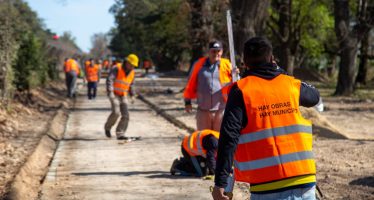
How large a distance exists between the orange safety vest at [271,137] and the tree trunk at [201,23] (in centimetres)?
2306

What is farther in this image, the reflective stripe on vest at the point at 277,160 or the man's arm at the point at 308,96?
the man's arm at the point at 308,96

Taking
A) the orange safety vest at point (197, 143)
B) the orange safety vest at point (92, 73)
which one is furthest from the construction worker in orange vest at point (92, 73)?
the orange safety vest at point (197, 143)

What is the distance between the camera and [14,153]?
41.0 ft

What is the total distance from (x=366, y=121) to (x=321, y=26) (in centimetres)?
3031

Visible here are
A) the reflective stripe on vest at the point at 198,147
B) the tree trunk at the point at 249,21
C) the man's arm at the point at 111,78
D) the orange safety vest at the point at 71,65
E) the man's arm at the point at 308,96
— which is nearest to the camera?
the man's arm at the point at 308,96

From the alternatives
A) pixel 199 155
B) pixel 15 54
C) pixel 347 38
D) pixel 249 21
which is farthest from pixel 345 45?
pixel 199 155

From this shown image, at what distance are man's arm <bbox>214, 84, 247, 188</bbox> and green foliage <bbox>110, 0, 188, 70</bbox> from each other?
3223cm

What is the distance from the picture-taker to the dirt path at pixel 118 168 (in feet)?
29.6

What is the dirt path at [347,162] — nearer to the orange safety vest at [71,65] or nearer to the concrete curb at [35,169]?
the concrete curb at [35,169]

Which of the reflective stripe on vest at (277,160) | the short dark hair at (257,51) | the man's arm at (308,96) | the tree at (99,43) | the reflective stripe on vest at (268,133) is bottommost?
the tree at (99,43)

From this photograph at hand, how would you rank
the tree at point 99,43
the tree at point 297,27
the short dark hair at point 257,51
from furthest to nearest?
the tree at point 99,43
the tree at point 297,27
the short dark hair at point 257,51

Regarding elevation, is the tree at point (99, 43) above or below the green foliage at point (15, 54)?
below

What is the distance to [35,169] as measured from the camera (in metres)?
11.1

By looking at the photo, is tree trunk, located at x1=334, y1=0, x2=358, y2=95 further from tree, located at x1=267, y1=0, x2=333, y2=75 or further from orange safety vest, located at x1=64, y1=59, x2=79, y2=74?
orange safety vest, located at x1=64, y1=59, x2=79, y2=74
